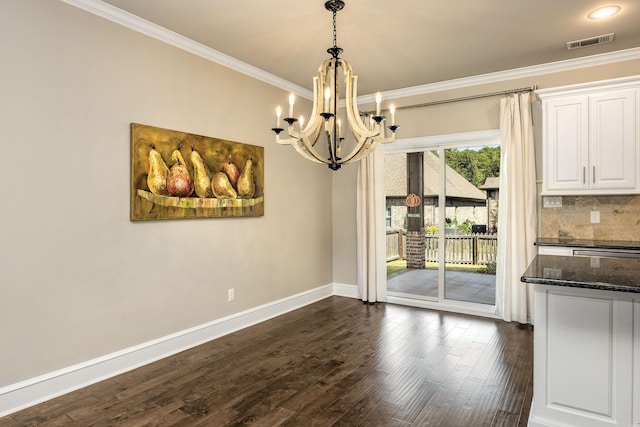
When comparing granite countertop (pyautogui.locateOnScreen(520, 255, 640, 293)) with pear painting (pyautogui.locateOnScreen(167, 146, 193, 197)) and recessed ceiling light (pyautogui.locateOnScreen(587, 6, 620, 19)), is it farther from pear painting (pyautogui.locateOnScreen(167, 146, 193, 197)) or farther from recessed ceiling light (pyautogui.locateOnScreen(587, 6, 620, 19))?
pear painting (pyautogui.locateOnScreen(167, 146, 193, 197))

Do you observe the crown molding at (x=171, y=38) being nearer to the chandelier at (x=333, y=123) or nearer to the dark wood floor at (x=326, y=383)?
the chandelier at (x=333, y=123)

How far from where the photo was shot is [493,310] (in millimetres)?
4809

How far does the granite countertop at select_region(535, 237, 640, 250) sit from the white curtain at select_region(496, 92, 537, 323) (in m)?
0.27

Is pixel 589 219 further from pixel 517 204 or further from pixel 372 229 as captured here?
pixel 372 229

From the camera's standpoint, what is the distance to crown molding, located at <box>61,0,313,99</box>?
303 cm

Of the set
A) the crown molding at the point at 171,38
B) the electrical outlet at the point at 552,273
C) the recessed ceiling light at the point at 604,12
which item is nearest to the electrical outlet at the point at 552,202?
the recessed ceiling light at the point at 604,12

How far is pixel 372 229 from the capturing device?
217 inches

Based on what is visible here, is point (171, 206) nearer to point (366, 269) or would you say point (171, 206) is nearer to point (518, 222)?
point (366, 269)

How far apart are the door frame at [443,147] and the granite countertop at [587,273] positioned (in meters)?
2.46

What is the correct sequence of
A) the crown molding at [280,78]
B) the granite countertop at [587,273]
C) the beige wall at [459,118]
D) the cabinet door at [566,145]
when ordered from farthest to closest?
the beige wall at [459,118] → the cabinet door at [566,145] → the crown molding at [280,78] → the granite countertop at [587,273]

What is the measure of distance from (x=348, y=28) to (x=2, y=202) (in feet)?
9.80

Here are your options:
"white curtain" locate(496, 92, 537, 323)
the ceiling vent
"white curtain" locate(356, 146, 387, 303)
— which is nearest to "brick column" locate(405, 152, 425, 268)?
"white curtain" locate(356, 146, 387, 303)

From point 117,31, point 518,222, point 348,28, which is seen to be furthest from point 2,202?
point 518,222

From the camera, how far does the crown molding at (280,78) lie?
3137 millimetres
